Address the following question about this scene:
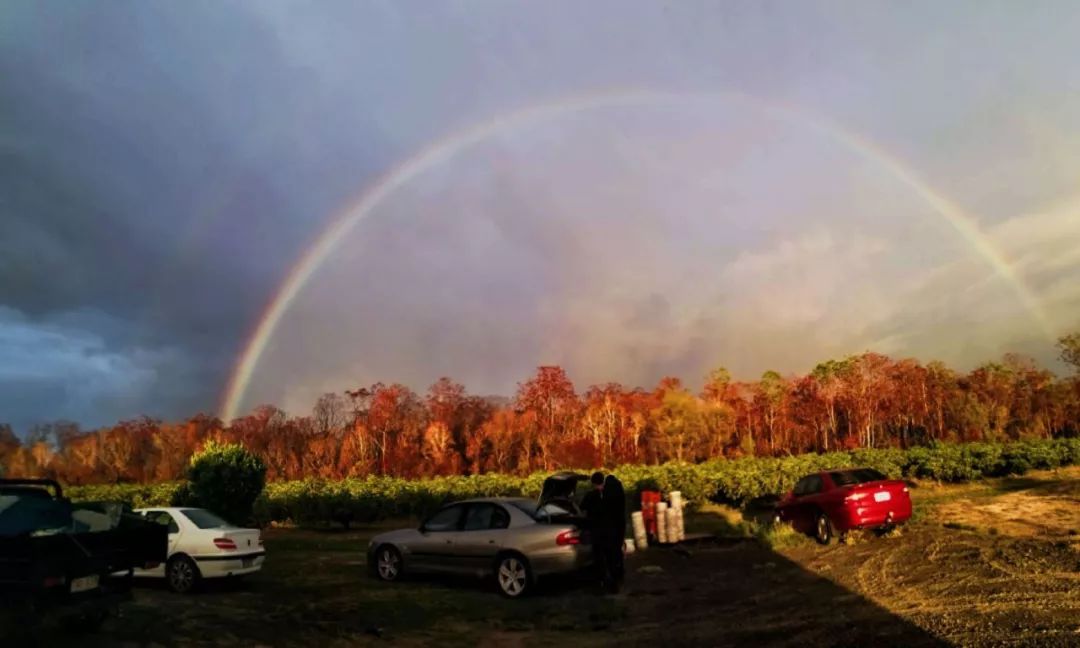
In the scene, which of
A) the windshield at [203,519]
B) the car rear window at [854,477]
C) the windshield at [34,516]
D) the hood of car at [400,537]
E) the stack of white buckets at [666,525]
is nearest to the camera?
the windshield at [34,516]

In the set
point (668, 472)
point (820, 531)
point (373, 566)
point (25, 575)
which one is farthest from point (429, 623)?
point (668, 472)

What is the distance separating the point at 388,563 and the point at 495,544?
2.47 m

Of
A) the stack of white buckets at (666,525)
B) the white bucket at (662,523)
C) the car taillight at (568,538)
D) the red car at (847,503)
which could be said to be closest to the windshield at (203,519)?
the car taillight at (568,538)

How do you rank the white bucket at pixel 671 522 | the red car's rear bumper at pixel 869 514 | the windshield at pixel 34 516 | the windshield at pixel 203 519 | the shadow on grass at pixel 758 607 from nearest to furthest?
the windshield at pixel 34 516 < the shadow on grass at pixel 758 607 < the windshield at pixel 203 519 < the red car's rear bumper at pixel 869 514 < the white bucket at pixel 671 522

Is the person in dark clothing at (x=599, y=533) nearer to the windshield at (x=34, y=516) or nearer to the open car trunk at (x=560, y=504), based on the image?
the open car trunk at (x=560, y=504)

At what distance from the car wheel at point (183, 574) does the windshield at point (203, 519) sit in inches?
22.9

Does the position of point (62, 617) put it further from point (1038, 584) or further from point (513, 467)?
point (513, 467)

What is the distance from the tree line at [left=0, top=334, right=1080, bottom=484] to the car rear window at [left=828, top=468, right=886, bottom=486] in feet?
123

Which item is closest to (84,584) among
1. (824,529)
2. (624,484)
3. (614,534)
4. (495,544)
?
(495,544)

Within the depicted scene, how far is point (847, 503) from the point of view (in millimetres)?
15055

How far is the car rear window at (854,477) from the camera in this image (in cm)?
1588

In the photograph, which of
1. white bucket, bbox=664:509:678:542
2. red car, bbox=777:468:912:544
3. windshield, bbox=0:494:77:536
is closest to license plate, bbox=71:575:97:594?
windshield, bbox=0:494:77:536

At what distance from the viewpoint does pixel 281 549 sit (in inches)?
832

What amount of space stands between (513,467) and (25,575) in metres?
50.9
